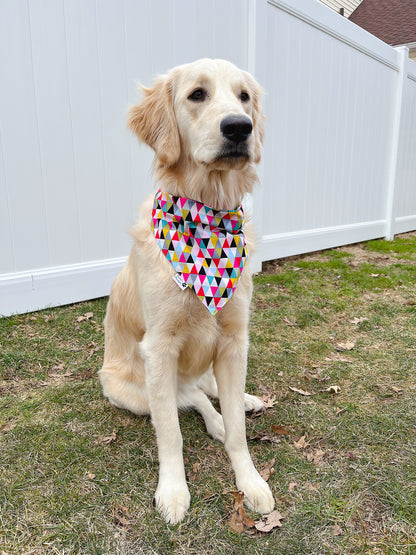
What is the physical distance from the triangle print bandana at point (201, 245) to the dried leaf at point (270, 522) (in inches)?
31.7

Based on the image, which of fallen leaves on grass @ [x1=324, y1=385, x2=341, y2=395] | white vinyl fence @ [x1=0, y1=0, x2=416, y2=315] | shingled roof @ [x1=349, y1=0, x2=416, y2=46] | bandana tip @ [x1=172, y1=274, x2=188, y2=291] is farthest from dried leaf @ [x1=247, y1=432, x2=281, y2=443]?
shingled roof @ [x1=349, y1=0, x2=416, y2=46]

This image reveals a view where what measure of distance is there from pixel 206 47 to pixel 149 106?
2.61 metres

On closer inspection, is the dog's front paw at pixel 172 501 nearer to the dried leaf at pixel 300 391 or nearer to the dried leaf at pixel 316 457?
the dried leaf at pixel 316 457

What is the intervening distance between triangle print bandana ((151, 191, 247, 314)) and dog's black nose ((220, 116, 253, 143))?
34 centimetres

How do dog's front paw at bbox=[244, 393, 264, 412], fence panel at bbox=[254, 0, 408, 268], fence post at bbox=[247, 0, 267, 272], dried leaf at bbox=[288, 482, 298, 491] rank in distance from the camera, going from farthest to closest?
fence panel at bbox=[254, 0, 408, 268] < fence post at bbox=[247, 0, 267, 272] < dog's front paw at bbox=[244, 393, 264, 412] < dried leaf at bbox=[288, 482, 298, 491]

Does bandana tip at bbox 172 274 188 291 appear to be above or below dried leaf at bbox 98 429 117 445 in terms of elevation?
above

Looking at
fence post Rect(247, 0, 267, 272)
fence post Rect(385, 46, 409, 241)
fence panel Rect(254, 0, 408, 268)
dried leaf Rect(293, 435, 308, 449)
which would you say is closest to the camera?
dried leaf Rect(293, 435, 308, 449)

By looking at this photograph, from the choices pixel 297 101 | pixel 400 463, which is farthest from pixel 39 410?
pixel 297 101

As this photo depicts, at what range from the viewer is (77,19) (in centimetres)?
320

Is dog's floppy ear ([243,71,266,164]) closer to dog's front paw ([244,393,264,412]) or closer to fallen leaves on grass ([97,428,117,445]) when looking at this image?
dog's front paw ([244,393,264,412])

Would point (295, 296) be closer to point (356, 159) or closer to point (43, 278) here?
point (43, 278)

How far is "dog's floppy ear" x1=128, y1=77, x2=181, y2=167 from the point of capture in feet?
5.67

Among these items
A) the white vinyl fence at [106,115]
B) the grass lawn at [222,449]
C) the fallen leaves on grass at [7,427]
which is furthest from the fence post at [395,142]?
the fallen leaves on grass at [7,427]

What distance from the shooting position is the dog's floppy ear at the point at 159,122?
1.73 m
